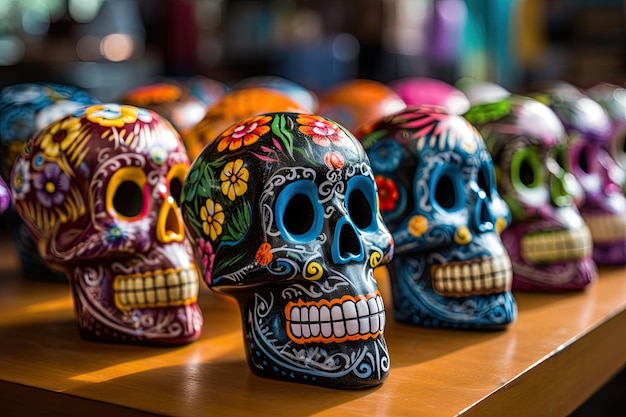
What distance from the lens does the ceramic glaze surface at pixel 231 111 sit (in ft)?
5.11

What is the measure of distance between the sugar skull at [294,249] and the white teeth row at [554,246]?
1.73ft

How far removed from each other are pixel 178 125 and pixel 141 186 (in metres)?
0.44

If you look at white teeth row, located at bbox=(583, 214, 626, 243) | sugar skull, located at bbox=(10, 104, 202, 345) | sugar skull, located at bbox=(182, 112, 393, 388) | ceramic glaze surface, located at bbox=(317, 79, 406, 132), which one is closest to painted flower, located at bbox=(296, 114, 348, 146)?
sugar skull, located at bbox=(182, 112, 393, 388)

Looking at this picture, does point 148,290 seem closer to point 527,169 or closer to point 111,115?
point 111,115

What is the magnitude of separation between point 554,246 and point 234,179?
69 centimetres

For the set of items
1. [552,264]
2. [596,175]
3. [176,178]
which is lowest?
[552,264]

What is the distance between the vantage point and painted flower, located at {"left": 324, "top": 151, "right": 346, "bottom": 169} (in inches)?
43.3

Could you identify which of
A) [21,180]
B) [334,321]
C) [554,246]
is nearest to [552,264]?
[554,246]

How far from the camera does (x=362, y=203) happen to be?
119cm

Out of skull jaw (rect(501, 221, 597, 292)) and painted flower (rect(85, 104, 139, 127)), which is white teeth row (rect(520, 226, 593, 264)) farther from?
painted flower (rect(85, 104, 139, 127))

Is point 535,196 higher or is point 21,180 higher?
point 21,180

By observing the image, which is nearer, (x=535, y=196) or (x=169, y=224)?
(x=169, y=224)

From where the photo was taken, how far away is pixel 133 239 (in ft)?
4.06

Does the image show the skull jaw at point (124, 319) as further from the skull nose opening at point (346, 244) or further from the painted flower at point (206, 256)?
the skull nose opening at point (346, 244)
